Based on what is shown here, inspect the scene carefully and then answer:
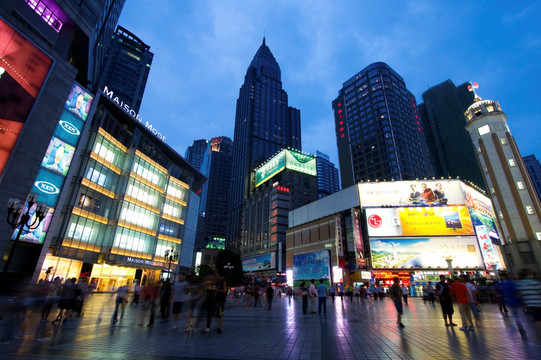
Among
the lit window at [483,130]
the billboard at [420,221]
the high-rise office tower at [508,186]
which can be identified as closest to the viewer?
the high-rise office tower at [508,186]

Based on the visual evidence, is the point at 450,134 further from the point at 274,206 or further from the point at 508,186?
the point at 274,206

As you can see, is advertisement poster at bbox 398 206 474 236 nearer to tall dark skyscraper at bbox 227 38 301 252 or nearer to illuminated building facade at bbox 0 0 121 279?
illuminated building facade at bbox 0 0 121 279

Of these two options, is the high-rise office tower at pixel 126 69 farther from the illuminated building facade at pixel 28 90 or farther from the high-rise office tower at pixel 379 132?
the high-rise office tower at pixel 379 132

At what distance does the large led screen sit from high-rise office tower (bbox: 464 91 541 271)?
70.5 m

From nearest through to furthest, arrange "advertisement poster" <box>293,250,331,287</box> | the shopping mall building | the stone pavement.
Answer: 1. the stone pavement
2. the shopping mall building
3. "advertisement poster" <box>293,250,331,287</box>

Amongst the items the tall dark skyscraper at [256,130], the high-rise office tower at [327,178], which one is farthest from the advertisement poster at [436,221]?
the high-rise office tower at [327,178]

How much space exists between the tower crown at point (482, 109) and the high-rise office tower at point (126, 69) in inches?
3787

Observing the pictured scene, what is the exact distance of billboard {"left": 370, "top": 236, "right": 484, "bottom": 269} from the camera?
48312 millimetres

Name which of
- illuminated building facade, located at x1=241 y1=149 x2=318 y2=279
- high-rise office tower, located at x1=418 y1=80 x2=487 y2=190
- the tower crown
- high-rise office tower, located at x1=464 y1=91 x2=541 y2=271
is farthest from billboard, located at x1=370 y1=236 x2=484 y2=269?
high-rise office tower, located at x1=418 y1=80 x2=487 y2=190

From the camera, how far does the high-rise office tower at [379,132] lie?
9588 cm

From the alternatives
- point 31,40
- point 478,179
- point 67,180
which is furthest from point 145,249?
point 478,179

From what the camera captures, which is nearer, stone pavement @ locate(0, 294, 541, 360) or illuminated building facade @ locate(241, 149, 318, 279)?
stone pavement @ locate(0, 294, 541, 360)

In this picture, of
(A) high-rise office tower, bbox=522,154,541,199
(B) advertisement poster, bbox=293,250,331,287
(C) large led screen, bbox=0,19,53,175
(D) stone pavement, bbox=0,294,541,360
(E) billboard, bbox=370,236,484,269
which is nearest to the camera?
(D) stone pavement, bbox=0,294,541,360

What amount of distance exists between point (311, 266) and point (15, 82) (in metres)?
56.0
